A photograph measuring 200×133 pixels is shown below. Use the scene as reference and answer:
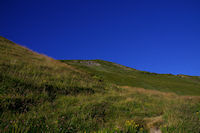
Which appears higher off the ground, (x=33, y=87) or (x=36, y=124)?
(x=33, y=87)

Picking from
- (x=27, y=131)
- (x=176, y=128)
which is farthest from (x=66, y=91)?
(x=176, y=128)

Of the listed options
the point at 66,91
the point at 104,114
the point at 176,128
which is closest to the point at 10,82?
the point at 66,91

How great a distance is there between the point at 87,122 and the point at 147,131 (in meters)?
1.81

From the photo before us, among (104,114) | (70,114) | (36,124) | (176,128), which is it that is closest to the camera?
(36,124)

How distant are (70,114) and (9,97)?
241 centimetres

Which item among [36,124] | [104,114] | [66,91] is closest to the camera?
[36,124]

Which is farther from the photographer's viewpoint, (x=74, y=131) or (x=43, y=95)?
(x=43, y=95)

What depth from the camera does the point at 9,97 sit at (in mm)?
4594

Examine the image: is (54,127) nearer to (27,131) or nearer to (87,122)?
(27,131)

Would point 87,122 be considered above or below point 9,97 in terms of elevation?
below

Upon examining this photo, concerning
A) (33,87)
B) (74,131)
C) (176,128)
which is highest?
(33,87)

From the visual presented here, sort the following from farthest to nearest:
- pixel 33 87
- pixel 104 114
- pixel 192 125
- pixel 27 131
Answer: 1. pixel 33 87
2. pixel 104 114
3. pixel 192 125
4. pixel 27 131

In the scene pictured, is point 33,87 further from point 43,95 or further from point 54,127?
point 54,127

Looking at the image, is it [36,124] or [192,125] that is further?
[192,125]
